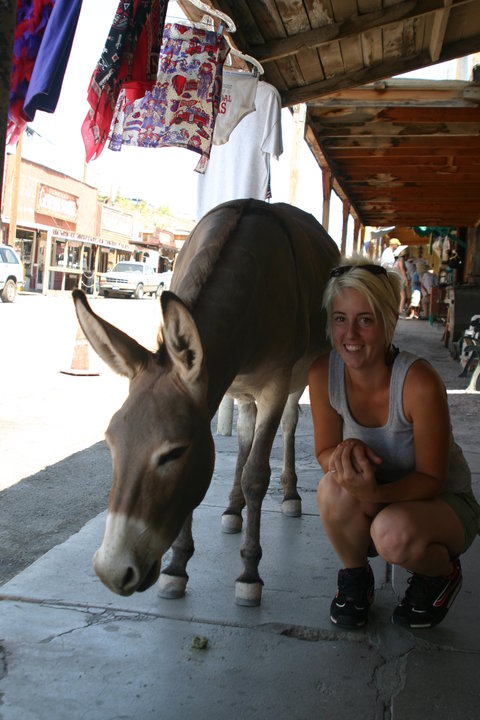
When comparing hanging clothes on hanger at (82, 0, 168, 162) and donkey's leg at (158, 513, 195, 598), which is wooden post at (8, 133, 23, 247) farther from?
donkey's leg at (158, 513, 195, 598)

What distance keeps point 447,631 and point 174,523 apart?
129 centimetres

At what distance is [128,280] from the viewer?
116 feet

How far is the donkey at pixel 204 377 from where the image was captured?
6.22ft

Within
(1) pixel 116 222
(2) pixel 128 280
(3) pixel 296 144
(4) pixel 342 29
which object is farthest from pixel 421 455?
(1) pixel 116 222

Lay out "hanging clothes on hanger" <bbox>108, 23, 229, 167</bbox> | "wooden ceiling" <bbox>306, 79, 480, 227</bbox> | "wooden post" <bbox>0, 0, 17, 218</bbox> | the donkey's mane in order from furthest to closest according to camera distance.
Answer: "wooden ceiling" <bbox>306, 79, 480, 227</bbox>, "hanging clothes on hanger" <bbox>108, 23, 229, 167</bbox>, the donkey's mane, "wooden post" <bbox>0, 0, 17, 218</bbox>

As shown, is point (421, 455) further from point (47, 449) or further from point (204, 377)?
point (47, 449)

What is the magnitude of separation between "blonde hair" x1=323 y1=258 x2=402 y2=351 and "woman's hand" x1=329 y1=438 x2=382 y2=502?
0.47 m

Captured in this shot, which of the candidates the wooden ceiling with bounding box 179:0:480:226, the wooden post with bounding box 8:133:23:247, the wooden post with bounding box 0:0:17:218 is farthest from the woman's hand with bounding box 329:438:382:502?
the wooden post with bounding box 8:133:23:247

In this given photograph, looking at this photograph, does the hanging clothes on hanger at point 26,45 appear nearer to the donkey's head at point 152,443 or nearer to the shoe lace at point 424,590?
the donkey's head at point 152,443

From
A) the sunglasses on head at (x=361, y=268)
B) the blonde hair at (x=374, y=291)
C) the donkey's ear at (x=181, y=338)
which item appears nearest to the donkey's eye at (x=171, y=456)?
the donkey's ear at (x=181, y=338)

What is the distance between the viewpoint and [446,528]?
7.98 ft

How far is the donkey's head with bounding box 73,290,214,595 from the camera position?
1.84 m

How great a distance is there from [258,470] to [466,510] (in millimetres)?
934

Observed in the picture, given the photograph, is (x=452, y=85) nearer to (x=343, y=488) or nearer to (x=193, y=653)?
(x=343, y=488)
